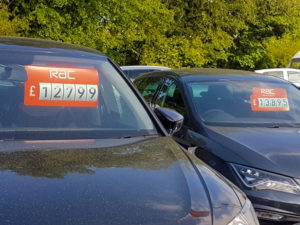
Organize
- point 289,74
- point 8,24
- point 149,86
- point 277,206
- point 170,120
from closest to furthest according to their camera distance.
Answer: point 170,120
point 277,206
point 149,86
point 8,24
point 289,74

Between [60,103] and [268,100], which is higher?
[60,103]

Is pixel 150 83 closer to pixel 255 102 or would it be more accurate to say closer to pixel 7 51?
pixel 255 102

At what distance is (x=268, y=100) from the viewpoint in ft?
16.3

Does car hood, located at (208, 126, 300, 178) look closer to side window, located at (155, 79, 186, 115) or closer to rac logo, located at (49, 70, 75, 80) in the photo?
side window, located at (155, 79, 186, 115)

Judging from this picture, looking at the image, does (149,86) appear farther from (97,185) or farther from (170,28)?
(170,28)

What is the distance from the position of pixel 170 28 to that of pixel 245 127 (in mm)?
17710

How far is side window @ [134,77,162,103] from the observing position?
19.7 ft

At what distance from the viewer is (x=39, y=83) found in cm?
300

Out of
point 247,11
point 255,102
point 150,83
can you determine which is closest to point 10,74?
point 255,102

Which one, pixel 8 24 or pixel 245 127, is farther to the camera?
pixel 8 24

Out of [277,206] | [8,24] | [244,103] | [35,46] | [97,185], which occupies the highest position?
[35,46]

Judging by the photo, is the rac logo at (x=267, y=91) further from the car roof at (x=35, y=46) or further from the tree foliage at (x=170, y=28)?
the tree foliage at (x=170, y=28)

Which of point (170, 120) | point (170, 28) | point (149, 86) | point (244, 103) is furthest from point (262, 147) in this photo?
point (170, 28)

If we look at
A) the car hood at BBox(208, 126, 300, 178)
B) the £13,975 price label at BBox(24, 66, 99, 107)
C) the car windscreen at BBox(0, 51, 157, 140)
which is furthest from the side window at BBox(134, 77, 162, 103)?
the £13,975 price label at BBox(24, 66, 99, 107)
